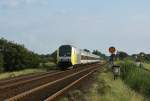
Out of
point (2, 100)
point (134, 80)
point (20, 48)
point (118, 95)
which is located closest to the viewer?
point (2, 100)

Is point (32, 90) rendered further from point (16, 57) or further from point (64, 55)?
point (16, 57)

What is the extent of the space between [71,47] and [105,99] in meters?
41.0

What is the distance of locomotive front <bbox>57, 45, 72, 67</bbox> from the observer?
5806 cm

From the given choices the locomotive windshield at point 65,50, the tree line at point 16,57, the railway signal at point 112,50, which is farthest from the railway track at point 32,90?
the tree line at point 16,57

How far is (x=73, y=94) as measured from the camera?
68.9ft

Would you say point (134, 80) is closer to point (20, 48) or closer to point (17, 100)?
point (17, 100)

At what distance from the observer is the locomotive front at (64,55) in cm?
5806

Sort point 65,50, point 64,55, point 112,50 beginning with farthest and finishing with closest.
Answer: point 65,50 → point 64,55 → point 112,50

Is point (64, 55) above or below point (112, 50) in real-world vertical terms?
above

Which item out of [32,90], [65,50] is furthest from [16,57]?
[32,90]

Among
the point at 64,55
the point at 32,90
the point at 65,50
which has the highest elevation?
the point at 65,50

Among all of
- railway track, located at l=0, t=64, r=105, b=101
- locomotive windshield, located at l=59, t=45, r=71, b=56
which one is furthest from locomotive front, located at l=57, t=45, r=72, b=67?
railway track, located at l=0, t=64, r=105, b=101

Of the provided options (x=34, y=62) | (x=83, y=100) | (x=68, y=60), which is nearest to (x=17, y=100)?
(x=83, y=100)

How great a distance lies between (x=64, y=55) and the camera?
193ft
